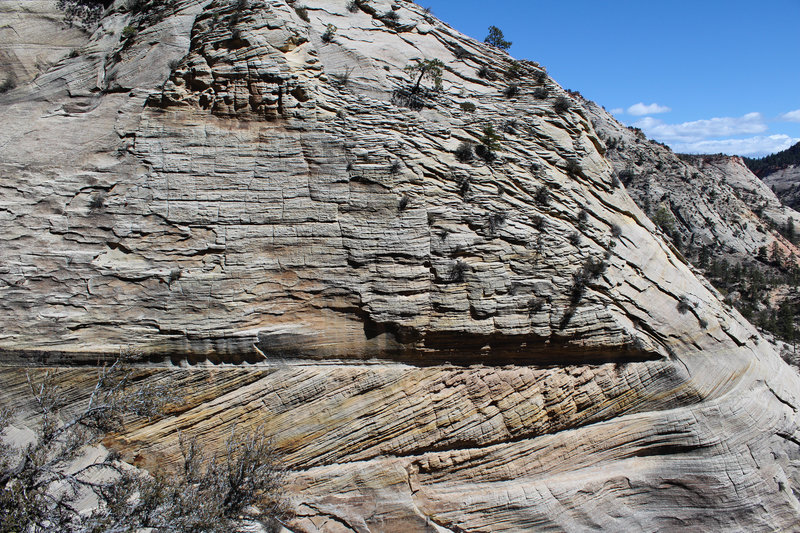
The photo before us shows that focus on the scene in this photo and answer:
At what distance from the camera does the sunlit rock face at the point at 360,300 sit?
9.23m

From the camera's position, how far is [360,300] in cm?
980

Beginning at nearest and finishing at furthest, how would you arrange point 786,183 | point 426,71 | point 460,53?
point 426,71
point 460,53
point 786,183

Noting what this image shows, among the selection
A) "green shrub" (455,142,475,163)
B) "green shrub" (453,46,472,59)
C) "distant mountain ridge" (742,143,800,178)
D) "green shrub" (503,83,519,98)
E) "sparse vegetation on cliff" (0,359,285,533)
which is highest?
"distant mountain ridge" (742,143,800,178)

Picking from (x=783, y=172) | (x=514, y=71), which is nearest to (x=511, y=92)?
(x=514, y=71)

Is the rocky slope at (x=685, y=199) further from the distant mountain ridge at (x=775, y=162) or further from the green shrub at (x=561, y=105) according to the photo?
the distant mountain ridge at (x=775, y=162)

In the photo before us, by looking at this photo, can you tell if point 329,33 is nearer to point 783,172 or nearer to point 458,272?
point 458,272

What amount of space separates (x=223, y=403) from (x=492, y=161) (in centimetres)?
852

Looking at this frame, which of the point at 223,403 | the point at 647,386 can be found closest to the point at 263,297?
the point at 223,403

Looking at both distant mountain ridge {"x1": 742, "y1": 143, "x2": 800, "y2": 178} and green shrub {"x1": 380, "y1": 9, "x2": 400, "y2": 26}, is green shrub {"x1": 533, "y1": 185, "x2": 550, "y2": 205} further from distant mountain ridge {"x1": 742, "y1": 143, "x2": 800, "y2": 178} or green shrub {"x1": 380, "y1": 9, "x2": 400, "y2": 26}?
distant mountain ridge {"x1": 742, "y1": 143, "x2": 800, "y2": 178}

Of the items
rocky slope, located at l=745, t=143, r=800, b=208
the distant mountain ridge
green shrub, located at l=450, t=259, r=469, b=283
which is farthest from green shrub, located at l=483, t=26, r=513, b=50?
the distant mountain ridge

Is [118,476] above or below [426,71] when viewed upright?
below

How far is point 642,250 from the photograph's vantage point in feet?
40.7

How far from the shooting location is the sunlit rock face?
30.3ft

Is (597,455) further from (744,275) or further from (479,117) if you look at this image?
(744,275)
